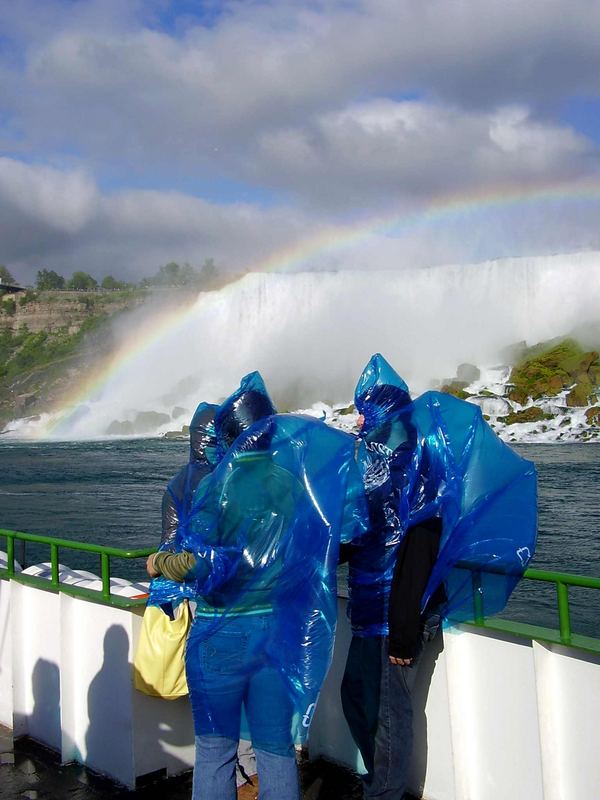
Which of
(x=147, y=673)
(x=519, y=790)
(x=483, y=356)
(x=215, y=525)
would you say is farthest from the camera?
(x=483, y=356)

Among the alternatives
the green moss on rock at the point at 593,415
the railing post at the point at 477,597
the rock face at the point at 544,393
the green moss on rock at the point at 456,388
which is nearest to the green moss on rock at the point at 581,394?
the rock face at the point at 544,393

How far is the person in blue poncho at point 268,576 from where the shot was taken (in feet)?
7.01

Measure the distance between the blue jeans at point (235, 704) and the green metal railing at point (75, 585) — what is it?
2.99 ft

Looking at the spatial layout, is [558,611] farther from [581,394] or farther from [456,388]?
[456,388]

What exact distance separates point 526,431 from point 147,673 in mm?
28640

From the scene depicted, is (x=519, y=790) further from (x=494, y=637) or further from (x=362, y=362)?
(x=362, y=362)

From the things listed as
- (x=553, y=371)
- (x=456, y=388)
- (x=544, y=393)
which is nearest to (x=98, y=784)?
(x=544, y=393)

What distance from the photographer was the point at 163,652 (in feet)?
9.62

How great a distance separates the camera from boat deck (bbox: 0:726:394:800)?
303 cm

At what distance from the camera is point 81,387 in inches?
2248

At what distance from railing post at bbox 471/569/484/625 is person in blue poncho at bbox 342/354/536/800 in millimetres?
19

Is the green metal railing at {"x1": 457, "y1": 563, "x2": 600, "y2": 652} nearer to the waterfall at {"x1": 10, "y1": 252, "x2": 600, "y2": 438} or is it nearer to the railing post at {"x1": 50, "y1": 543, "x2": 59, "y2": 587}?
the railing post at {"x1": 50, "y1": 543, "x2": 59, "y2": 587}

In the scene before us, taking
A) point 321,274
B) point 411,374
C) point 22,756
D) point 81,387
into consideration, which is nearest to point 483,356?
point 411,374

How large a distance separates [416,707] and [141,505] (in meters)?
15.3
